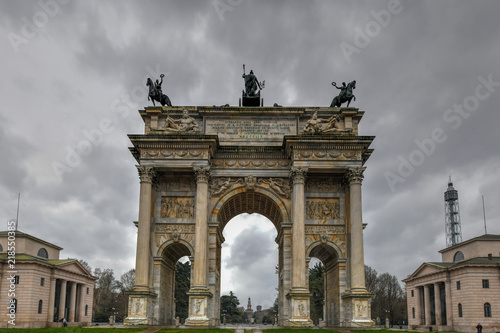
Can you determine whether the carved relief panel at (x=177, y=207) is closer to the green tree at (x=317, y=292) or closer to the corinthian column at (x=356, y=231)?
the corinthian column at (x=356, y=231)

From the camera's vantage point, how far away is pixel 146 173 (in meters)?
33.3

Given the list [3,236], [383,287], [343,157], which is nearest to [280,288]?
[343,157]

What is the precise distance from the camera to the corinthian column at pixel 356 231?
104 feet

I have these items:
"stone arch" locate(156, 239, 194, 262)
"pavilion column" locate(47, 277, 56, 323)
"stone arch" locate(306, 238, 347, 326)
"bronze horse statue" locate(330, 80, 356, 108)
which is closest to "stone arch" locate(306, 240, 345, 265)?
"stone arch" locate(306, 238, 347, 326)

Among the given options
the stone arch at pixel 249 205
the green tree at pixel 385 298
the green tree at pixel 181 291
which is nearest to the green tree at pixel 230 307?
the green tree at pixel 181 291

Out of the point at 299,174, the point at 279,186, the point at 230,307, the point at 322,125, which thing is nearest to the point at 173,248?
the point at 279,186

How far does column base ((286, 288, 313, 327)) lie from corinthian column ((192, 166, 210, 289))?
5.64m

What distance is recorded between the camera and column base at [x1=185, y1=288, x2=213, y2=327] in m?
30.2

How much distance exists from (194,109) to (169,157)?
4.30m

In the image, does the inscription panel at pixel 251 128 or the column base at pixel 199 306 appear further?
the inscription panel at pixel 251 128

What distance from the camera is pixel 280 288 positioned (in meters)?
36.4

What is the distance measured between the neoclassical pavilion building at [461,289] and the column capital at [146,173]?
35649 millimetres

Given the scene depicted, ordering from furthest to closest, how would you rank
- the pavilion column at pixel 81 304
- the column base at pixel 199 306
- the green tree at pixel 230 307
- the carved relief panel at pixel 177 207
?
the green tree at pixel 230 307 < the pavilion column at pixel 81 304 < the carved relief panel at pixel 177 207 < the column base at pixel 199 306

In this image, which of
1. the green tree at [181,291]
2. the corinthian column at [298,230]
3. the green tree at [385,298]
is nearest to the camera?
the corinthian column at [298,230]
